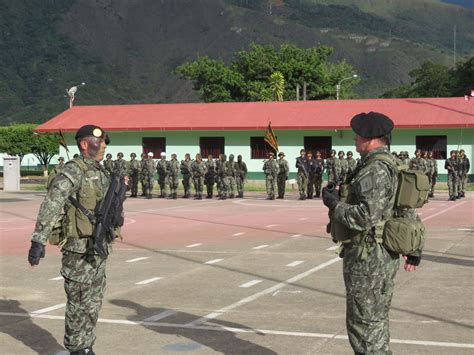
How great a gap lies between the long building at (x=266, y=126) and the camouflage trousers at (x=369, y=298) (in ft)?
112

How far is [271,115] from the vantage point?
4347 centimetres

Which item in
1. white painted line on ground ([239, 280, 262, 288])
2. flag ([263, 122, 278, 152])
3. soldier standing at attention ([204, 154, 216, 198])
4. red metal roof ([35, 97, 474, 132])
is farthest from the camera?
red metal roof ([35, 97, 474, 132])

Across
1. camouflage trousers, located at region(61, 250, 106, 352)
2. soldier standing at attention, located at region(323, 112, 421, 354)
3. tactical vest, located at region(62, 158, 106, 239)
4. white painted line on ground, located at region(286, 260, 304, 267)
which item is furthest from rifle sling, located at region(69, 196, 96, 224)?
white painted line on ground, located at region(286, 260, 304, 267)

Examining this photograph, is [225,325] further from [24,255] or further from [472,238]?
[472,238]

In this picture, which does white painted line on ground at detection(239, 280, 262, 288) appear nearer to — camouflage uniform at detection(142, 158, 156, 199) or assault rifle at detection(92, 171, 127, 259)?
assault rifle at detection(92, 171, 127, 259)

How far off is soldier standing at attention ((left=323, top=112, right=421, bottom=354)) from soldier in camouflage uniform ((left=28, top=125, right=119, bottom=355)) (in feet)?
6.70

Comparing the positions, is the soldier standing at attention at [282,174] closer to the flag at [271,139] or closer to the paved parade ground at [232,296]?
the flag at [271,139]

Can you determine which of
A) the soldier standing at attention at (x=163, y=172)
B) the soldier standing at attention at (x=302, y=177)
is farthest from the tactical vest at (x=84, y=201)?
the soldier standing at attention at (x=163, y=172)

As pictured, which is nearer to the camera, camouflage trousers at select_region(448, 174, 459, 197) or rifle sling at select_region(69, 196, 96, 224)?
rifle sling at select_region(69, 196, 96, 224)

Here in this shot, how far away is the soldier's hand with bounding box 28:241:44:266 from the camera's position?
20.9 feet

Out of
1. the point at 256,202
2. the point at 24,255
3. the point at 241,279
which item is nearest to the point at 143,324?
the point at 241,279

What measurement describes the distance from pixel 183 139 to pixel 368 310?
39165mm

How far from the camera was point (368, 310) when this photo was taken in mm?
5535

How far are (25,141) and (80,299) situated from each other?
53.0 m
